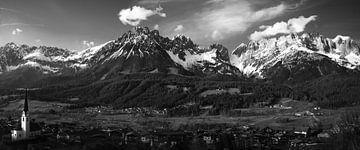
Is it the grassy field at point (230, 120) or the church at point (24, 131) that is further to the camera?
the grassy field at point (230, 120)

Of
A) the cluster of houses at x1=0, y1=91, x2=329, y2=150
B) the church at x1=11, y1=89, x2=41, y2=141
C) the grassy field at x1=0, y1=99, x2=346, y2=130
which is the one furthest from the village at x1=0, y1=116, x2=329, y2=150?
the grassy field at x1=0, y1=99, x2=346, y2=130

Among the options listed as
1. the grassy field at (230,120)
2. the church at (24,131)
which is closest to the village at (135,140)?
the church at (24,131)

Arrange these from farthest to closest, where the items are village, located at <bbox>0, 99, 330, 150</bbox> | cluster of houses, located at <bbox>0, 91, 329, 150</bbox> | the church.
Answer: cluster of houses, located at <bbox>0, 91, 329, 150</bbox> → the church → village, located at <bbox>0, 99, 330, 150</bbox>

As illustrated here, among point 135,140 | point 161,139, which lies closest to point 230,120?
point 161,139

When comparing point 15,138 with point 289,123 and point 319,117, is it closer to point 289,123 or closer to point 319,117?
point 289,123

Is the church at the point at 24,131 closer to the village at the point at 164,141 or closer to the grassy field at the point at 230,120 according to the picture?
the village at the point at 164,141

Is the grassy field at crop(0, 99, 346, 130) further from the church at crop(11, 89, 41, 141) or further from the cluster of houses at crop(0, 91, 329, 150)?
the church at crop(11, 89, 41, 141)

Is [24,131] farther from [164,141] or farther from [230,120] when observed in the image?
[230,120]

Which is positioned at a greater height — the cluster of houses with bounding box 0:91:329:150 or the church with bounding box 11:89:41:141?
the church with bounding box 11:89:41:141

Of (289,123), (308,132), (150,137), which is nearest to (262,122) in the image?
(289,123)

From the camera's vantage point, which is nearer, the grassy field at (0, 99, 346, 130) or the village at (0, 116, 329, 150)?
the village at (0, 116, 329, 150)

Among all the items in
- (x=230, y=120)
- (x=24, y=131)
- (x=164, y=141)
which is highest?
(x=24, y=131)
